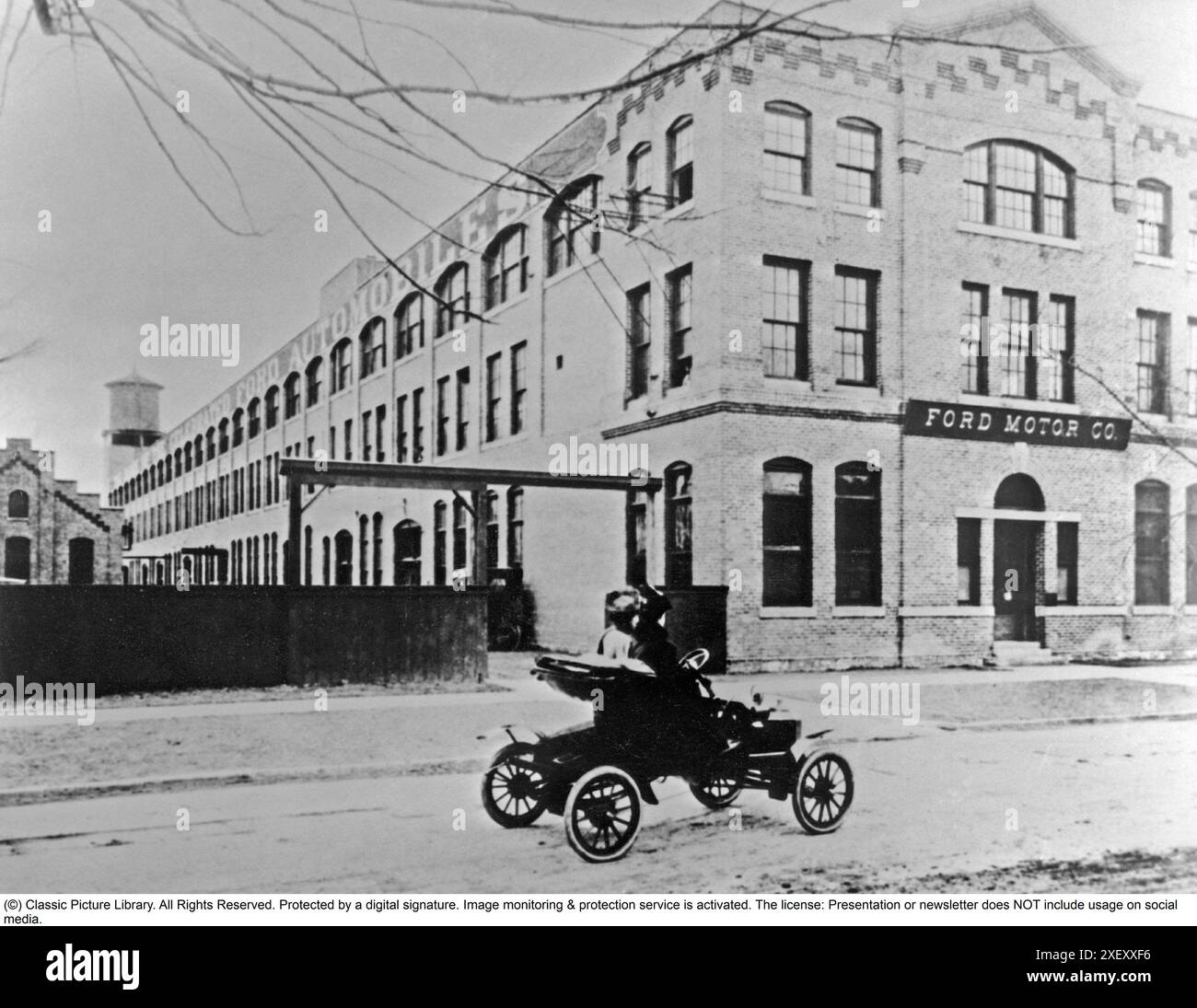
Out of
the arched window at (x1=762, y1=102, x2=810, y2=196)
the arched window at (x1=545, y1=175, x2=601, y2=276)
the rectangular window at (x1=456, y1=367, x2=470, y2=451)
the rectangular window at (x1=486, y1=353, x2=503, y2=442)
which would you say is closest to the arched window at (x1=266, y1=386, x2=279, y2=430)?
the arched window at (x1=545, y1=175, x2=601, y2=276)

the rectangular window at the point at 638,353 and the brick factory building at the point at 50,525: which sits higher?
the rectangular window at the point at 638,353

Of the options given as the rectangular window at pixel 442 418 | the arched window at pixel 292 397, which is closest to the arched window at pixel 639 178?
the arched window at pixel 292 397

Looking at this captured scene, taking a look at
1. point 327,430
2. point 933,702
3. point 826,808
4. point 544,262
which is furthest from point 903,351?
point 327,430

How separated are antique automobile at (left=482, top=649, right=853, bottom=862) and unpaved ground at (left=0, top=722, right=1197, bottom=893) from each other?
19 centimetres

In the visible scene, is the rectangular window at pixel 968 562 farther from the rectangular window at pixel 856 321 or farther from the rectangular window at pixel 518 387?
the rectangular window at pixel 518 387

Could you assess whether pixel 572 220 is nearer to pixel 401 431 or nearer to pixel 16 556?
pixel 16 556

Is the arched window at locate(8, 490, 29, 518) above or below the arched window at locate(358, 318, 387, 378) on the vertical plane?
below

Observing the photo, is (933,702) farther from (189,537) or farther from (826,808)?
(189,537)

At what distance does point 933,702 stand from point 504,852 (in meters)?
6.19

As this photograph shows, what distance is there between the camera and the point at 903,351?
11.4 metres

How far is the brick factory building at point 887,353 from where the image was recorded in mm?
9500

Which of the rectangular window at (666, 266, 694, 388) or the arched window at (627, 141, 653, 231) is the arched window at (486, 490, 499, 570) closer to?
the rectangular window at (666, 266, 694, 388)

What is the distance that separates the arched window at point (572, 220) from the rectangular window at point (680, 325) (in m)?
1.13

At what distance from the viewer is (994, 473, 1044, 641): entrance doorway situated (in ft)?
34.2
